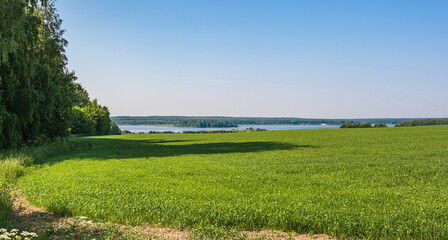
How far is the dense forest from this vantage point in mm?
20938

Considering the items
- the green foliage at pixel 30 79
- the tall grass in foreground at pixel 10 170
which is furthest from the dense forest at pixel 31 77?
the tall grass in foreground at pixel 10 170

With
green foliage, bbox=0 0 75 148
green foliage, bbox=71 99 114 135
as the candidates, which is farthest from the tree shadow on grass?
green foliage, bbox=71 99 114 135

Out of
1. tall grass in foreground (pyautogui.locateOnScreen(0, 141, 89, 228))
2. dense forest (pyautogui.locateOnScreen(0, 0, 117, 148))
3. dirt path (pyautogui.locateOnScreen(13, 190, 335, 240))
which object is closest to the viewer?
dirt path (pyautogui.locateOnScreen(13, 190, 335, 240))

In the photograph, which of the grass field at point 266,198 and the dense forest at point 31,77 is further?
the dense forest at point 31,77

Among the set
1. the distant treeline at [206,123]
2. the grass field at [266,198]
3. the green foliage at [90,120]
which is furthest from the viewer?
the distant treeline at [206,123]

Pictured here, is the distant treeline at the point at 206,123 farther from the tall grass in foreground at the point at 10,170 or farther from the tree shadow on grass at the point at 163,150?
the tall grass in foreground at the point at 10,170

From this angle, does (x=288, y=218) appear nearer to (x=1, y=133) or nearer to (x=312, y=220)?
(x=312, y=220)

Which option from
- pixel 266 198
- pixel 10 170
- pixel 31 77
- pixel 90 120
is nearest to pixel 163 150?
pixel 31 77

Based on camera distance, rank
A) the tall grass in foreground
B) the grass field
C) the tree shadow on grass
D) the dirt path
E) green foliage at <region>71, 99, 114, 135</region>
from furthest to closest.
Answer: green foliage at <region>71, 99, 114, 135</region> < the tree shadow on grass < the tall grass in foreground < the grass field < the dirt path

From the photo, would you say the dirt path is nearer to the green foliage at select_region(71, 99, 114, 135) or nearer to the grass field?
the grass field

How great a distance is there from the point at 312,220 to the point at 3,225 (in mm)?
7676

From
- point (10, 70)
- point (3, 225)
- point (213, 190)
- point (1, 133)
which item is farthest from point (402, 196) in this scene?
point (10, 70)

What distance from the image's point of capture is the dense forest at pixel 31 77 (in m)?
20.9

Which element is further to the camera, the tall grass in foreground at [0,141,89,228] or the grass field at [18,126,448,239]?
the tall grass in foreground at [0,141,89,228]
